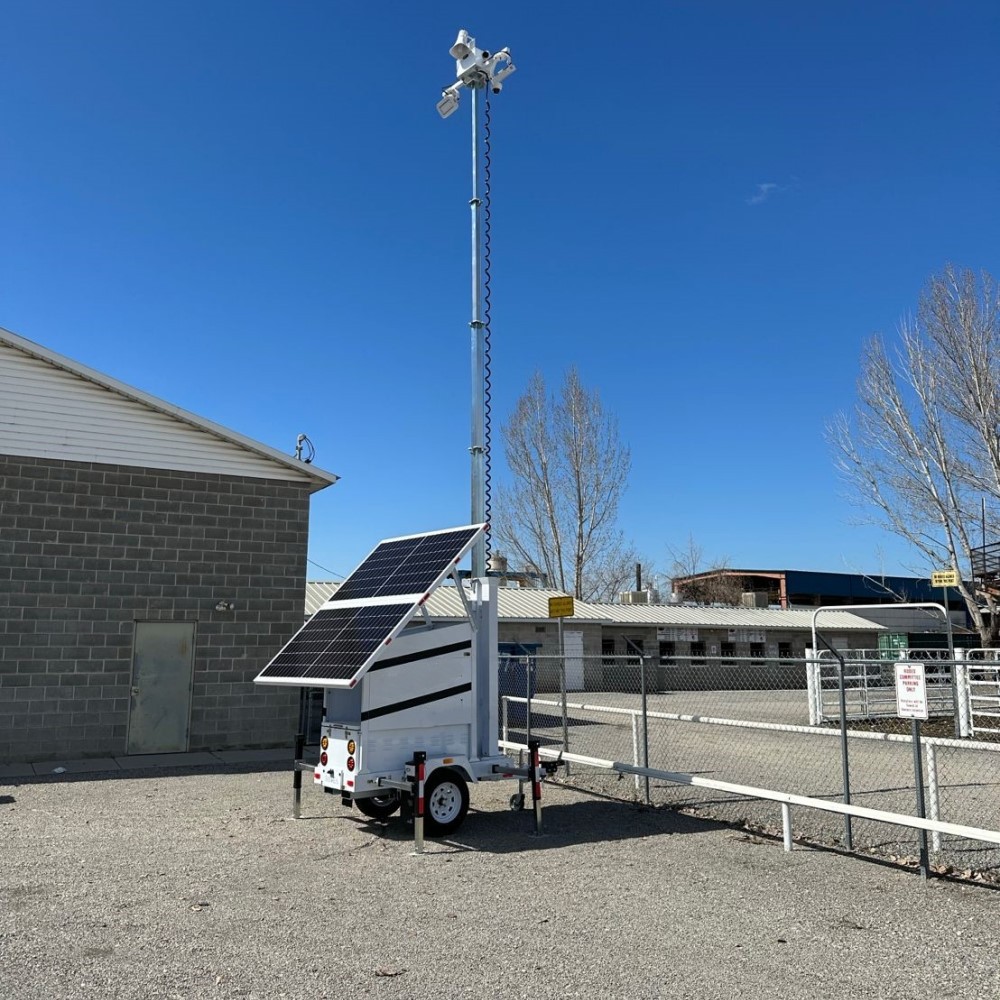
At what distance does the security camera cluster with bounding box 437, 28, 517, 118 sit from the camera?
1135 centimetres

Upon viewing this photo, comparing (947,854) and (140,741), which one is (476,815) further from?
(140,741)

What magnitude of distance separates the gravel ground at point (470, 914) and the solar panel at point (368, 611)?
5.21 feet

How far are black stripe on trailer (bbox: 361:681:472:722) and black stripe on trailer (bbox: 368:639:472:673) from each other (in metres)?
0.36

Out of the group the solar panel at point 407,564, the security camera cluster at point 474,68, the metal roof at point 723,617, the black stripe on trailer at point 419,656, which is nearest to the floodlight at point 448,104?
the security camera cluster at point 474,68

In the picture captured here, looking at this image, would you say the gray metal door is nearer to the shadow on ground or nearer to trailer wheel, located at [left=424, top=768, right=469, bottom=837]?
the shadow on ground

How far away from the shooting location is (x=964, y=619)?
54719mm

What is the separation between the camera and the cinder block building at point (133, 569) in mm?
13812

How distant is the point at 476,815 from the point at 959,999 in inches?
229

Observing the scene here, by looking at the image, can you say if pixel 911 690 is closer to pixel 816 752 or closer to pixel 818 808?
pixel 818 808

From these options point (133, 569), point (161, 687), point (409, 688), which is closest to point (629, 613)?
point (161, 687)

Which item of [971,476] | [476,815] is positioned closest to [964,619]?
[971,476]

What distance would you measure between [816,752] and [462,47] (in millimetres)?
12016

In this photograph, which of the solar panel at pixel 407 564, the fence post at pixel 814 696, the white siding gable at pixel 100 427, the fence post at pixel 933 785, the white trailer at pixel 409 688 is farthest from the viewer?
the fence post at pixel 814 696

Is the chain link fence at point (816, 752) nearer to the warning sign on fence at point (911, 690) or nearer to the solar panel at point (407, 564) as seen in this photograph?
the warning sign on fence at point (911, 690)
